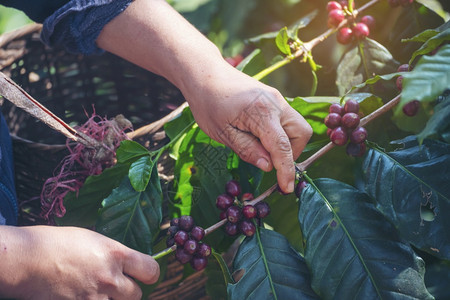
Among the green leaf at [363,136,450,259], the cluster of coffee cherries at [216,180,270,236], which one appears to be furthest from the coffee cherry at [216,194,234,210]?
the green leaf at [363,136,450,259]

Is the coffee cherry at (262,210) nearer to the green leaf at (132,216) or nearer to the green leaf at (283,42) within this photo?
the green leaf at (132,216)

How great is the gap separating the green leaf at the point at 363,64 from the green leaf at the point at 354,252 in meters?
0.30

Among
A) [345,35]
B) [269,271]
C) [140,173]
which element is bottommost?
[269,271]

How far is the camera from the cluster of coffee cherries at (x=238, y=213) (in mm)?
688

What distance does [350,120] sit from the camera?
67cm

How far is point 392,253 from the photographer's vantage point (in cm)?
63

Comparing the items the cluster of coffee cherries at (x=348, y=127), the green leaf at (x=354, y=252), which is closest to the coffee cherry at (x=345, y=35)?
the cluster of coffee cherries at (x=348, y=127)

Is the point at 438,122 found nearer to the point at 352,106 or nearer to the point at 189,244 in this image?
the point at 352,106

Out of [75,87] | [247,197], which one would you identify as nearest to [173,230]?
[247,197]

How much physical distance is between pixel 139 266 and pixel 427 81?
436 mm

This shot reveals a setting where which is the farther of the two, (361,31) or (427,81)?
(361,31)

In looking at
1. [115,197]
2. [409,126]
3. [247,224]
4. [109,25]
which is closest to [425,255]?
[409,126]

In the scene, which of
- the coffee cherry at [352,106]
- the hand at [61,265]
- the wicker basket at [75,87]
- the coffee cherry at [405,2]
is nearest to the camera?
the hand at [61,265]

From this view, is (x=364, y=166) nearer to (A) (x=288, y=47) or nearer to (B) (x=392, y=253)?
(B) (x=392, y=253)
